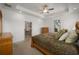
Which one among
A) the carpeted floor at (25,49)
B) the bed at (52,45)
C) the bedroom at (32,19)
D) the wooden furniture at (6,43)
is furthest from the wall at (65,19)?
the wooden furniture at (6,43)

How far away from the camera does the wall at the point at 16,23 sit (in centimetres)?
190

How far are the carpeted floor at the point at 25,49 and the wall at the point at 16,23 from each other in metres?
0.08

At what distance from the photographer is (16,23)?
193 cm

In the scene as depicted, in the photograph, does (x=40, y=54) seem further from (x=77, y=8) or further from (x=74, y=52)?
(x=77, y=8)

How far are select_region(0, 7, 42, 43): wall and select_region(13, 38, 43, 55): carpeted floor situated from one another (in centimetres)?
8

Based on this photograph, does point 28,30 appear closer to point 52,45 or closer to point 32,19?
point 32,19

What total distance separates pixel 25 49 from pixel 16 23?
0.41 m

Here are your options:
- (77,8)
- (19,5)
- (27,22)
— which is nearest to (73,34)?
(77,8)

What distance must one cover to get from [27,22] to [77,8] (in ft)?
2.50

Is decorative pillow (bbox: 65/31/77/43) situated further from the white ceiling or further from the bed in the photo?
the white ceiling

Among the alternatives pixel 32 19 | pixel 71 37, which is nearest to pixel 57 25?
pixel 71 37

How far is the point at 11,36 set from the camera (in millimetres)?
1903

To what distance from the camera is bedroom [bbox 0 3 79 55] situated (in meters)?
1.90

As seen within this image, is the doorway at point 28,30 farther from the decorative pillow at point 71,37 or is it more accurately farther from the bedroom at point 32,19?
the decorative pillow at point 71,37
